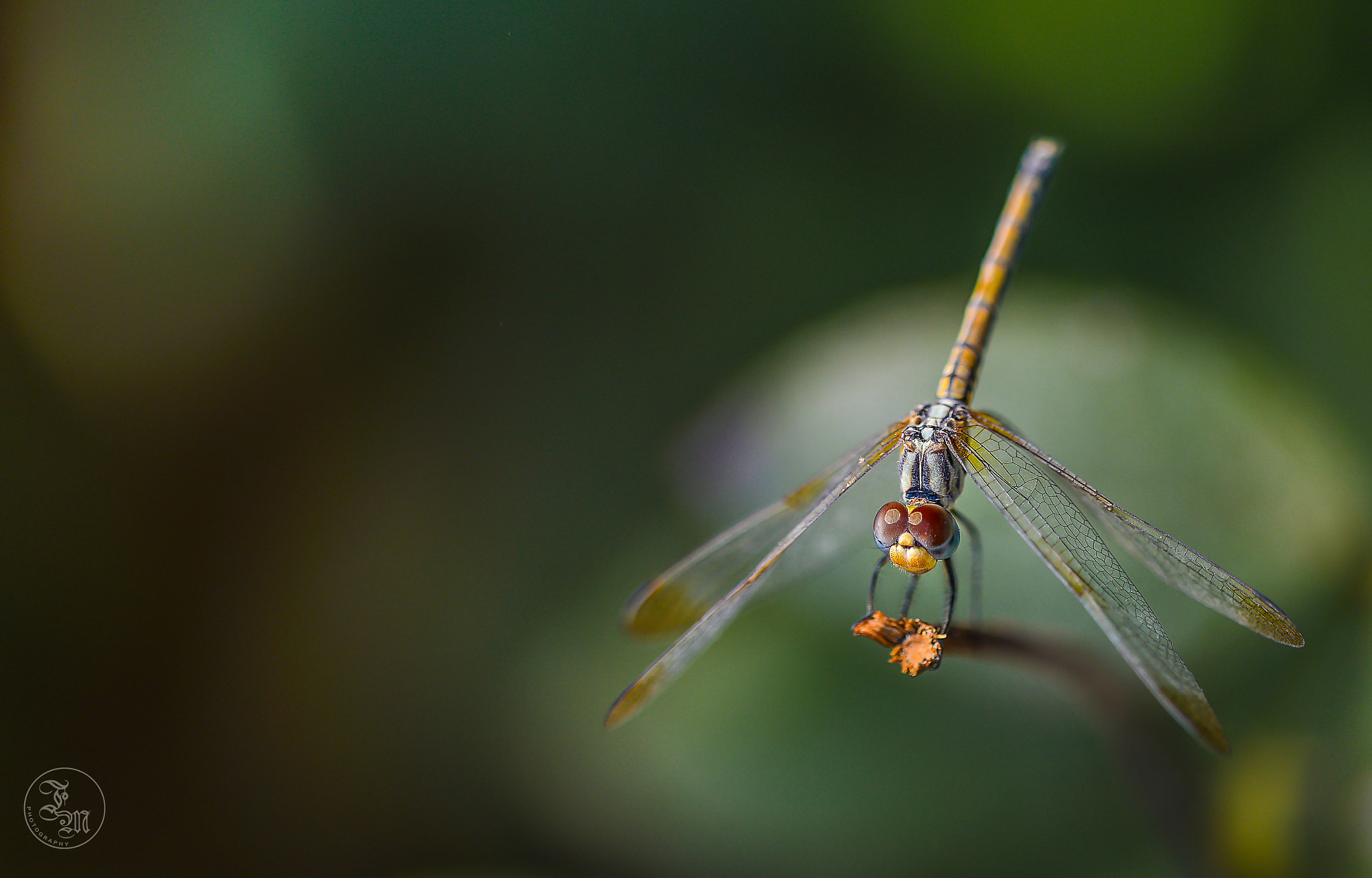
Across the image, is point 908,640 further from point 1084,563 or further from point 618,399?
point 618,399

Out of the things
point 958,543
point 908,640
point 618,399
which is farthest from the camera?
point 618,399

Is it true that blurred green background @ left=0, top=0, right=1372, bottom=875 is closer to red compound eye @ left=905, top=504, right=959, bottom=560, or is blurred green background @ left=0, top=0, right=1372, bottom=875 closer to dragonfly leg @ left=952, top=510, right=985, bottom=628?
dragonfly leg @ left=952, top=510, right=985, bottom=628

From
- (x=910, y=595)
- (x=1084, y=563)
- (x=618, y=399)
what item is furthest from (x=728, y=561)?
(x=618, y=399)

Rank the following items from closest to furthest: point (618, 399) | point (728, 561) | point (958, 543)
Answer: point (958, 543), point (728, 561), point (618, 399)

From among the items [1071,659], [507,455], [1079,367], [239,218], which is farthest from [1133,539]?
[239,218]

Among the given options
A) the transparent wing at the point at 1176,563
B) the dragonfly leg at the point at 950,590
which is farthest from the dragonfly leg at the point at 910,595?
the transparent wing at the point at 1176,563

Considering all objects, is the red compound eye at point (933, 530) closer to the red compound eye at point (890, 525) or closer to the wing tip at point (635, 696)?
the red compound eye at point (890, 525)
